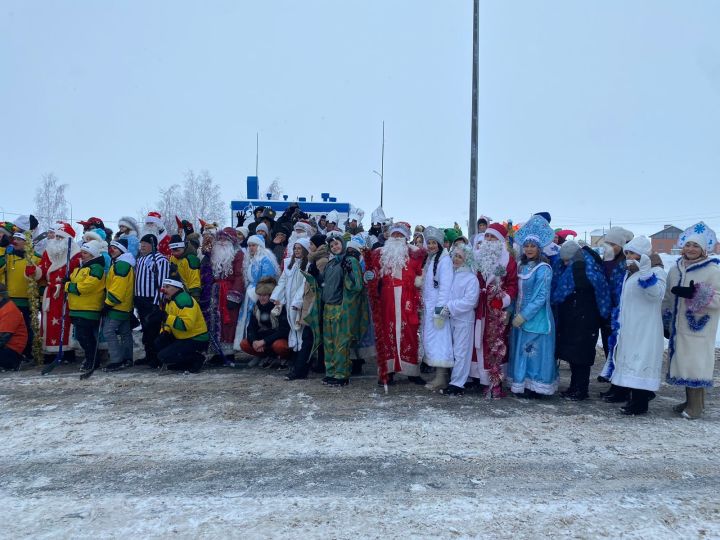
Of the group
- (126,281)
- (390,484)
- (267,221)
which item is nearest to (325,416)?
(390,484)

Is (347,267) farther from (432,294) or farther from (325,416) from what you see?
(325,416)

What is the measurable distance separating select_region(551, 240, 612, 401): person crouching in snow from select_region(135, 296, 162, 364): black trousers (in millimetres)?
5081

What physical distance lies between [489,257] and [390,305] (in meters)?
1.31

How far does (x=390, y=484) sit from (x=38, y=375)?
5.63 metres

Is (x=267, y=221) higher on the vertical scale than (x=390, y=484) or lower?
higher

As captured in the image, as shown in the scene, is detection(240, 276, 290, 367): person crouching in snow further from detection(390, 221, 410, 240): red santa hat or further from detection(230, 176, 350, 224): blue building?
detection(230, 176, 350, 224): blue building

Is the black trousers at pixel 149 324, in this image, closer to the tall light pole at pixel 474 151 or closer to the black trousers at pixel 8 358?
the black trousers at pixel 8 358

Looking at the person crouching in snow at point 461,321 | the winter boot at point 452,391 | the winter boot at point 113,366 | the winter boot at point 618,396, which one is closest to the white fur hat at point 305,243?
the person crouching in snow at point 461,321

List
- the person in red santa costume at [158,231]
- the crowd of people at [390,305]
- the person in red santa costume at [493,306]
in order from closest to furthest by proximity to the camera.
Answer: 1. the crowd of people at [390,305]
2. the person in red santa costume at [493,306]
3. the person in red santa costume at [158,231]

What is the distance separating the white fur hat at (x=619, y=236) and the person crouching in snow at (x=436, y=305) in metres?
1.83

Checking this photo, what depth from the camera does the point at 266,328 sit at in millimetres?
7512

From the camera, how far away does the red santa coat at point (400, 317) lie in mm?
6523

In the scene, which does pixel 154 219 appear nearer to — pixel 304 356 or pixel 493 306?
pixel 304 356

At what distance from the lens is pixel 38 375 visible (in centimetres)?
724
